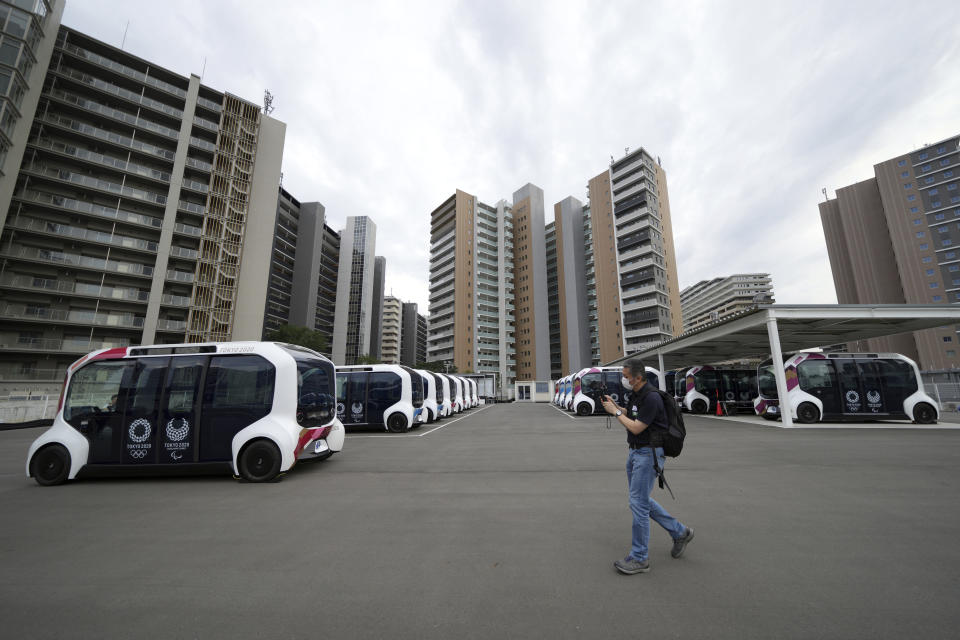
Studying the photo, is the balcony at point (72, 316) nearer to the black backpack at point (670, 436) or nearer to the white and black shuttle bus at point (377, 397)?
the white and black shuttle bus at point (377, 397)

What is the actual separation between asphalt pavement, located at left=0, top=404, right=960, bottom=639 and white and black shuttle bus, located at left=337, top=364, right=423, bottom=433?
21.0ft

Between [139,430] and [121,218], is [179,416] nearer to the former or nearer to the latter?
[139,430]

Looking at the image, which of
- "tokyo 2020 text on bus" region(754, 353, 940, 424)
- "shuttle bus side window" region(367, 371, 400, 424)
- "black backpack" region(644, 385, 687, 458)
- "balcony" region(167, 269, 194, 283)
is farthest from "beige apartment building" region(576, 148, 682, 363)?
"black backpack" region(644, 385, 687, 458)

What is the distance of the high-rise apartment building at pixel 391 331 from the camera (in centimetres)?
9744

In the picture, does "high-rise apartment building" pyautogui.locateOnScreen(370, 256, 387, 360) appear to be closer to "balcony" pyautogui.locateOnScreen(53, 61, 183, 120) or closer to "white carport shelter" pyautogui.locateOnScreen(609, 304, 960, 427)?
"balcony" pyautogui.locateOnScreen(53, 61, 183, 120)

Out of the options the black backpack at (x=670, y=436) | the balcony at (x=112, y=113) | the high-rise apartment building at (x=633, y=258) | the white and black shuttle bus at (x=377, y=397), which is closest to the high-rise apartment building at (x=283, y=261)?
the balcony at (x=112, y=113)

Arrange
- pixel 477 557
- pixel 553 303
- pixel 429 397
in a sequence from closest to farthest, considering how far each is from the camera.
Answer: pixel 477 557 → pixel 429 397 → pixel 553 303

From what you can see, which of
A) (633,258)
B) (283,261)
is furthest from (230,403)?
(283,261)

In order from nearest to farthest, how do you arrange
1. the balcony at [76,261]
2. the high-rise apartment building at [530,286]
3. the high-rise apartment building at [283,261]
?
the balcony at [76,261] → the high-rise apartment building at [283,261] → the high-rise apartment building at [530,286]

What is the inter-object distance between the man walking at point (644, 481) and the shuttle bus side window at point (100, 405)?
24.6ft

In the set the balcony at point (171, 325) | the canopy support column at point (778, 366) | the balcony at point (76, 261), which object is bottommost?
the canopy support column at point (778, 366)

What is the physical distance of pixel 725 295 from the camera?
97.9m

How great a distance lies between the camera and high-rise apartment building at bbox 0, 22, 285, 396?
87.8 feet

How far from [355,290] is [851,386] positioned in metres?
87.2
